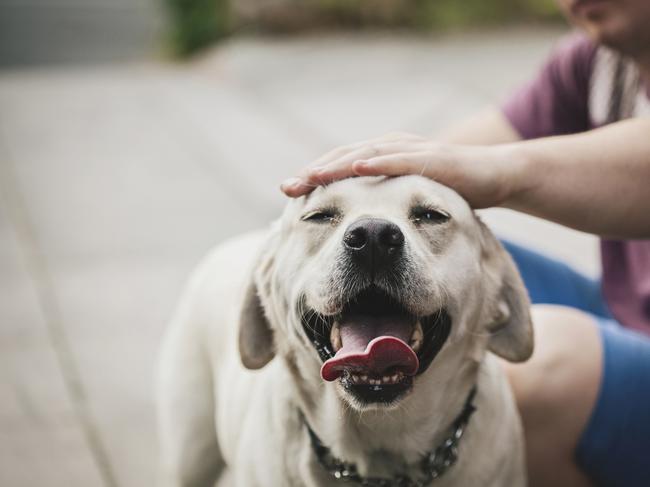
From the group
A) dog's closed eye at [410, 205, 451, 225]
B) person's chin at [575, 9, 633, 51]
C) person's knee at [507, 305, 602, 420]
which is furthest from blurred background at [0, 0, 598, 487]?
person's chin at [575, 9, 633, 51]

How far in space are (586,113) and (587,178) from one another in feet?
3.63

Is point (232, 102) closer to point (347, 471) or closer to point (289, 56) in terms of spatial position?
point (289, 56)

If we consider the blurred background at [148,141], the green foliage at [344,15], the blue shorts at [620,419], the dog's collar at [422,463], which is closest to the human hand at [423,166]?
the dog's collar at [422,463]

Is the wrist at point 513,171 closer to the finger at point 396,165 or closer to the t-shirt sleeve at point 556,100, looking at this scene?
the finger at point 396,165

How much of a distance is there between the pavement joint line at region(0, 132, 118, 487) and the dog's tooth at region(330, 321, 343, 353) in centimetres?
149

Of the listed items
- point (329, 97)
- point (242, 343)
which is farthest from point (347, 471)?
point (329, 97)

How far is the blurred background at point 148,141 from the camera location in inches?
143

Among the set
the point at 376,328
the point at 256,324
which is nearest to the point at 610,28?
the point at 376,328

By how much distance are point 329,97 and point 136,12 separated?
19.4 feet

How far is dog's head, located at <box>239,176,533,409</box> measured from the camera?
1883 mm

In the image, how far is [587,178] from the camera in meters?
2.10

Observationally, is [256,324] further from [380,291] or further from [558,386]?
[558,386]

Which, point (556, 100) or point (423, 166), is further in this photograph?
point (556, 100)

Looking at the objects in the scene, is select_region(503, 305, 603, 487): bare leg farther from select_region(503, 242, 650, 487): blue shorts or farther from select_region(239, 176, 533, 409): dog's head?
select_region(239, 176, 533, 409): dog's head
